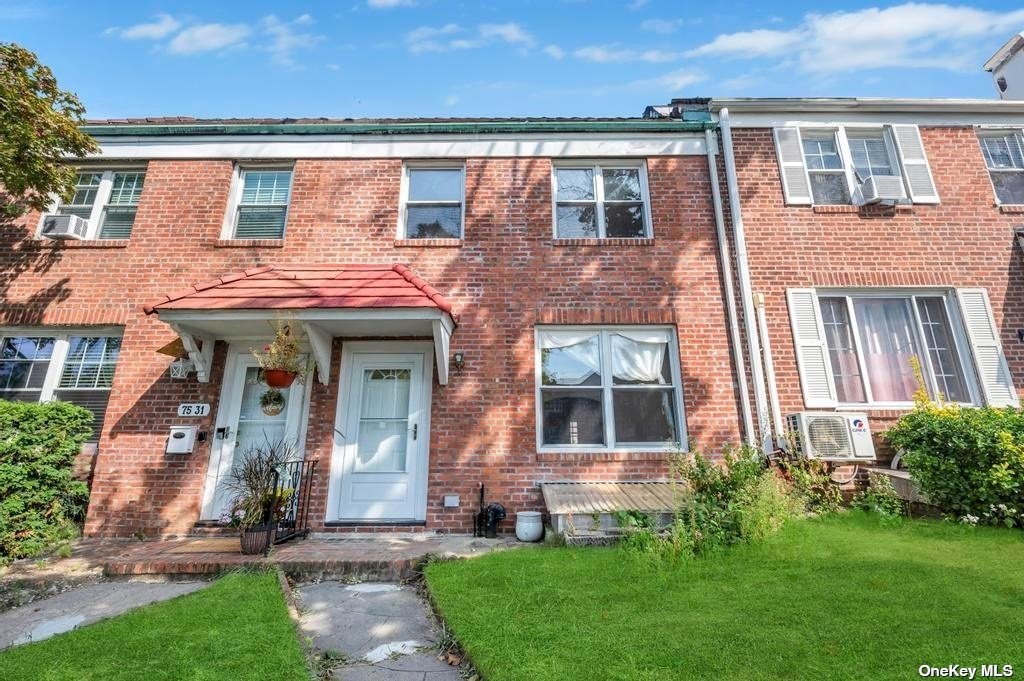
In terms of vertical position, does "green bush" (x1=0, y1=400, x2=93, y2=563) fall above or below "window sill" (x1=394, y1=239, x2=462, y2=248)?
below

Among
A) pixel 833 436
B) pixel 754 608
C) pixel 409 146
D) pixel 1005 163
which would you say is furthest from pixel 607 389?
pixel 1005 163

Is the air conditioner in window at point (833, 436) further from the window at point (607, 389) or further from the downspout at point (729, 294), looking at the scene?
the window at point (607, 389)

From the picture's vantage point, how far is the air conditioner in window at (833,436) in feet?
19.2

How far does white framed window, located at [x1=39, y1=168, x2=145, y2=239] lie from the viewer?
23.9ft

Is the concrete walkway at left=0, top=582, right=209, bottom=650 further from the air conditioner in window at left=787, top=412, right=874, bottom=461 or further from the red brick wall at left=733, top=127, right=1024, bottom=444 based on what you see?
the red brick wall at left=733, top=127, right=1024, bottom=444

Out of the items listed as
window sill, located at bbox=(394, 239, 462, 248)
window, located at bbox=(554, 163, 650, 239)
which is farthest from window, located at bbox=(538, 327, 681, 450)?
window sill, located at bbox=(394, 239, 462, 248)

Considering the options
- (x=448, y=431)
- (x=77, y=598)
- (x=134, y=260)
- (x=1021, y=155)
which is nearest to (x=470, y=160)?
(x=448, y=431)

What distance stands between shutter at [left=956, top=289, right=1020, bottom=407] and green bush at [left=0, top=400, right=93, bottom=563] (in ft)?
39.8

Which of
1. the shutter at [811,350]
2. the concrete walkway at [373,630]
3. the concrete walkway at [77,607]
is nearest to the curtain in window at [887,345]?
the shutter at [811,350]

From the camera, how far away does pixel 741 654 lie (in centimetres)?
256

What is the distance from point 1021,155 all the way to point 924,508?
21.7 feet

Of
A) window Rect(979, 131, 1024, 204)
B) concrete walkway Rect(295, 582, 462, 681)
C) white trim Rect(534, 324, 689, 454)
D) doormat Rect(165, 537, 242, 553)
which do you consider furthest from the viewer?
window Rect(979, 131, 1024, 204)

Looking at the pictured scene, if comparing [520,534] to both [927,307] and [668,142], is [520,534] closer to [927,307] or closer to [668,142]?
[668,142]

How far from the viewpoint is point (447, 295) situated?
22.3 ft
